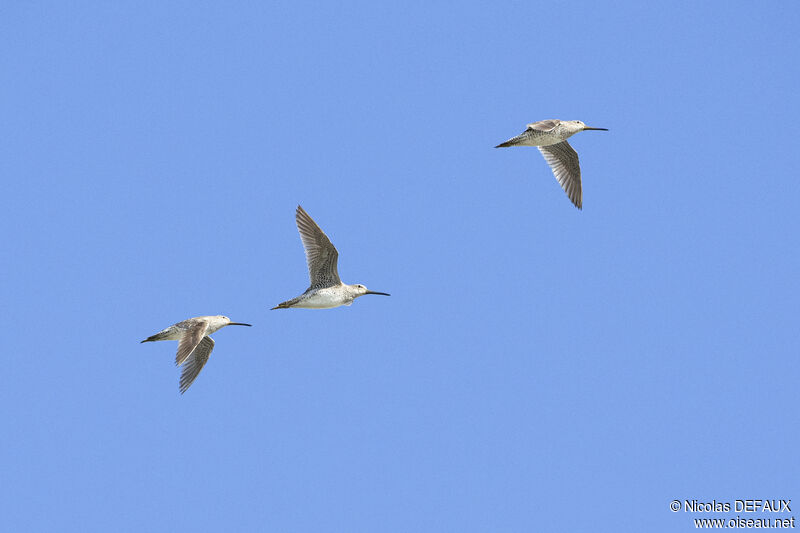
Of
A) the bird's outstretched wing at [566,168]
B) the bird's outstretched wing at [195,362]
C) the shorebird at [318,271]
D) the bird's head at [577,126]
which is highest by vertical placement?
the bird's head at [577,126]

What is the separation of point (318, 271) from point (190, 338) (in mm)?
3215

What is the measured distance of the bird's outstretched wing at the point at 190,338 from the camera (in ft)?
56.3

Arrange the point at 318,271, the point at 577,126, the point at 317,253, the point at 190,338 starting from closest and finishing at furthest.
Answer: the point at 317,253 → the point at 318,271 → the point at 190,338 → the point at 577,126

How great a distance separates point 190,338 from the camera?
18047 millimetres

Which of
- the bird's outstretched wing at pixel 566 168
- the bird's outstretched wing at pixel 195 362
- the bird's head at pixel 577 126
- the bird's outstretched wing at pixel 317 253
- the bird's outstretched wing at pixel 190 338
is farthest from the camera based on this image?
the bird's outstretched wing at pixel 566 168

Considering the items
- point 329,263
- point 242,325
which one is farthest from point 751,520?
point 242,325

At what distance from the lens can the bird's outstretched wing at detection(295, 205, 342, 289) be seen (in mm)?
16859

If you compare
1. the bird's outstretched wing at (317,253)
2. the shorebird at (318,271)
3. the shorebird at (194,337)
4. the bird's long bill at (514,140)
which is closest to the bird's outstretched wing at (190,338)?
the shorebird at (194,337)

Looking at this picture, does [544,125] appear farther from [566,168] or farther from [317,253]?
[317,253]

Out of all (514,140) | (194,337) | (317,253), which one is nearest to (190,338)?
(194,337)

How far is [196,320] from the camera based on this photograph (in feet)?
63.2

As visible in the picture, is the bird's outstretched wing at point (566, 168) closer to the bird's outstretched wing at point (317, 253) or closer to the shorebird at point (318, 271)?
the shorebird at point (318, 271)

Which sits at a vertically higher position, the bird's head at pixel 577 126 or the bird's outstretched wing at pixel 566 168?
the bird's head at pixel 577 126

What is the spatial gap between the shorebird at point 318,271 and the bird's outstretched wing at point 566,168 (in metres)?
7.31
